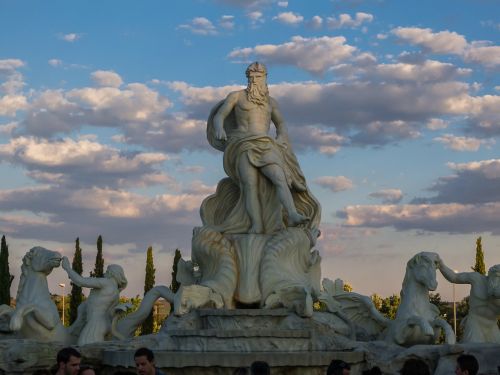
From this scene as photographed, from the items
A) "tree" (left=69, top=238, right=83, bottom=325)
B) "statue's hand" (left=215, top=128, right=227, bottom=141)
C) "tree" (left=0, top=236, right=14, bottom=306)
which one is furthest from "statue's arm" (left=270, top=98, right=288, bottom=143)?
"tree" (left=69, top=238, right=83, bottom=325)

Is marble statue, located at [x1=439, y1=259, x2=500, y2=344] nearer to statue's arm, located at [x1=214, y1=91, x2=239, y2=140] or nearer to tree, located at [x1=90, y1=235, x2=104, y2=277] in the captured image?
statue's arm, located at [x1=214, y1=91, x2=239, y2=140]

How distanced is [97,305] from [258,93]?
431 cm

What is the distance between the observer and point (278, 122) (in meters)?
15.9

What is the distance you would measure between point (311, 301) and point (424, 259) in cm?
189

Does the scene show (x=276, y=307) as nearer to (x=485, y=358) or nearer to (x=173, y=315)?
(x=173, y=315)

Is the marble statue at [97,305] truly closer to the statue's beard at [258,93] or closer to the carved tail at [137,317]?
the carved tail at [137,317]

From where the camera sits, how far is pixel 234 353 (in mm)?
12172

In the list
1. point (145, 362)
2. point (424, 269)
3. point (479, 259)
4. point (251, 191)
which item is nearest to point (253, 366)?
point (145, 362)

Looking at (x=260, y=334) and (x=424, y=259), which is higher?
(x=424, y=259)

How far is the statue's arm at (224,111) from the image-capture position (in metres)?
15.3

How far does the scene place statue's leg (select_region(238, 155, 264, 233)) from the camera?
15.1 meters

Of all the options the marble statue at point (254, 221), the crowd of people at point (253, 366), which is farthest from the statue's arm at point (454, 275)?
the crowd of people at point (253, 366)

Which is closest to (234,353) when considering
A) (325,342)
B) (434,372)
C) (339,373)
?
(325,342)

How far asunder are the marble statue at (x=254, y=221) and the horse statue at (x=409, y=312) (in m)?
0.68
